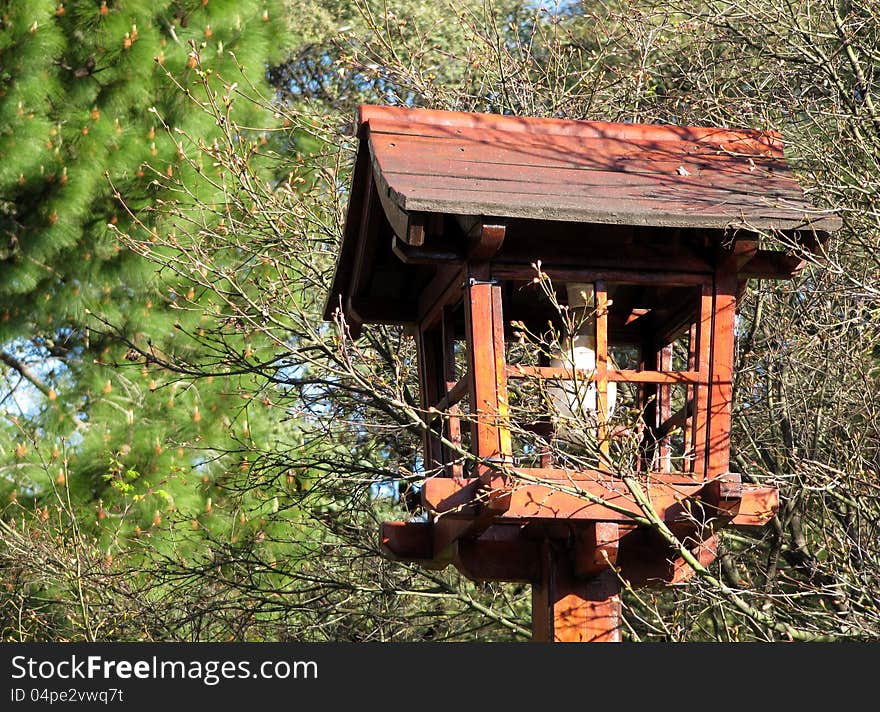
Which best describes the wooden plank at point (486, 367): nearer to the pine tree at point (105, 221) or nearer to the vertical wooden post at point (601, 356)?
the vertical wooden post at point (601, 356)

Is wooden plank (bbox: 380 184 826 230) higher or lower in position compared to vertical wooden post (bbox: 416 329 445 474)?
higher

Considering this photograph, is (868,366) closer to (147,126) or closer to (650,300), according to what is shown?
(650,300)

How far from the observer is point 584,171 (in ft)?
14.6

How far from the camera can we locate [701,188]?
444 centimetres

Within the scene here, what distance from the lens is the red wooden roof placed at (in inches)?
163

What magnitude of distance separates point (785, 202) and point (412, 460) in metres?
3.37

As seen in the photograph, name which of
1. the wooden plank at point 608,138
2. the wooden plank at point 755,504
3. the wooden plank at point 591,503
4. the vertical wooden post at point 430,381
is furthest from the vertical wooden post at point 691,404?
the vertical wooden post at point 430,381

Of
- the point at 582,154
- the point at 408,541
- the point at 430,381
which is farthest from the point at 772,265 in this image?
the point at 408,541

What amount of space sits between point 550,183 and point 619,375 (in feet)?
2.24

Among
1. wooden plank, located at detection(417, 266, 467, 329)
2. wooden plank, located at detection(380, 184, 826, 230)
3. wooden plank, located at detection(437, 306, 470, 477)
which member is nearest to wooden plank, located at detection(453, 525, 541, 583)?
wooden plank, located at detection(437, 306, 470, 477)

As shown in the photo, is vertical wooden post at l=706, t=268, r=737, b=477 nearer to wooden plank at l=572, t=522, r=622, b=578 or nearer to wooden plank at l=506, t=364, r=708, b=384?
wooden plank at l=506, t=364, r=708, b=384

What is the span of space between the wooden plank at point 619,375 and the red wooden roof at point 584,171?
1.59 ft

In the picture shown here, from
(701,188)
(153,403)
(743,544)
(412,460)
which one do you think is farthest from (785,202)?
(153,403)

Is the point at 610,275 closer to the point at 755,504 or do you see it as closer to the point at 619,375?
the point at 619,375
